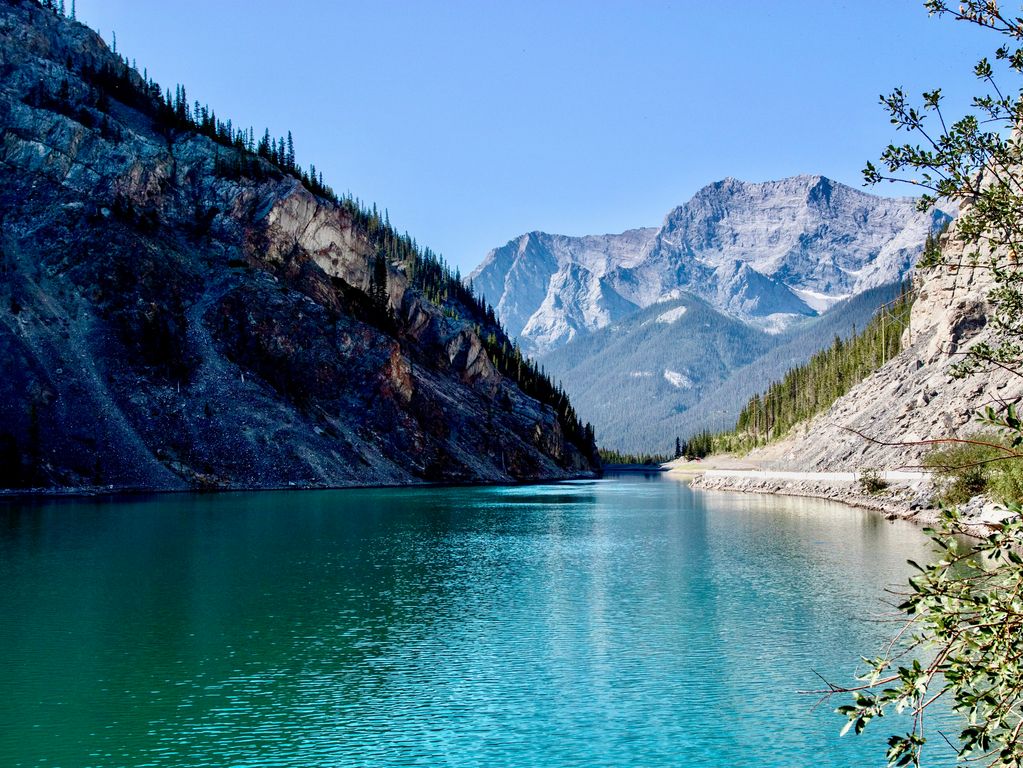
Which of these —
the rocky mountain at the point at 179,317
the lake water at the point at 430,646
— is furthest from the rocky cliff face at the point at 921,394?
the rocky mountain at the point at 179,317

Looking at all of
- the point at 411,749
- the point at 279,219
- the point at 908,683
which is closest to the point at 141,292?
the point at 279,219

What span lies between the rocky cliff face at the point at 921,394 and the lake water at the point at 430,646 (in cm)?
2468

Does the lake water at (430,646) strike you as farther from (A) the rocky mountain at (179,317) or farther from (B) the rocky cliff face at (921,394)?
(A) the rocky mountain at (179,317)

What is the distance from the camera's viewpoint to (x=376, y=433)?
146 metres

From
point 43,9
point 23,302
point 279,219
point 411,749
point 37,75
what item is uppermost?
point 43,9

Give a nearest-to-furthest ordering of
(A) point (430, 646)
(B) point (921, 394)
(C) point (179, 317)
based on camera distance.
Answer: (A) point (430, 646)
(B) point (921, 394)
(C) point (179, 317)

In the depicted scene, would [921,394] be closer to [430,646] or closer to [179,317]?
[430,646]

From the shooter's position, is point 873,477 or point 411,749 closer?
point 411,749

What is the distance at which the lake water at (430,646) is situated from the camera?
23.2 m

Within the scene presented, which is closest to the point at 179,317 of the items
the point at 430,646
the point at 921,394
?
the point at 921,394

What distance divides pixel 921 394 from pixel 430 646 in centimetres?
8119

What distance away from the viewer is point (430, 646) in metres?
33.2

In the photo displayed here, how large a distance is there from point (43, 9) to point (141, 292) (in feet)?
266

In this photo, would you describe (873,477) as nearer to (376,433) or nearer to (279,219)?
(376,433)
